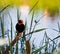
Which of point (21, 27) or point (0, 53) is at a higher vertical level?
point (21, 27)

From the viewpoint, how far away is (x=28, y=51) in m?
0.79

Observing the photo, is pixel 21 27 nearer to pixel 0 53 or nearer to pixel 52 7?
pixel 0 53

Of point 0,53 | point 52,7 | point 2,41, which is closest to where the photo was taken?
point 2,41

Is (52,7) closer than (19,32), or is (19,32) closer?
(19,32)

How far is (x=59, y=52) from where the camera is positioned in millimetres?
834

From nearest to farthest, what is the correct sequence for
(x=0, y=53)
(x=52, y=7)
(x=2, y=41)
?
1. (x=2, y=41)
2. (x=0, y=53)
3. (x=52, y=7)

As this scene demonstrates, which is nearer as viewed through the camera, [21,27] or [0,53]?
[21,27]

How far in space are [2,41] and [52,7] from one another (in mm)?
14824

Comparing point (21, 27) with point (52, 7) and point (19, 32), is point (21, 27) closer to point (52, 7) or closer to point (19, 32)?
point (19, 32)

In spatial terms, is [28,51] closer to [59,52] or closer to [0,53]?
[59,52]

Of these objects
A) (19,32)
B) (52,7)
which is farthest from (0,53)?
(52,7)

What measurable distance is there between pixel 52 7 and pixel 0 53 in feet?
48.0

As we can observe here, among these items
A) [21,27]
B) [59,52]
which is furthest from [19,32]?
[59,52]

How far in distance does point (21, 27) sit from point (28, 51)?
0.08m
